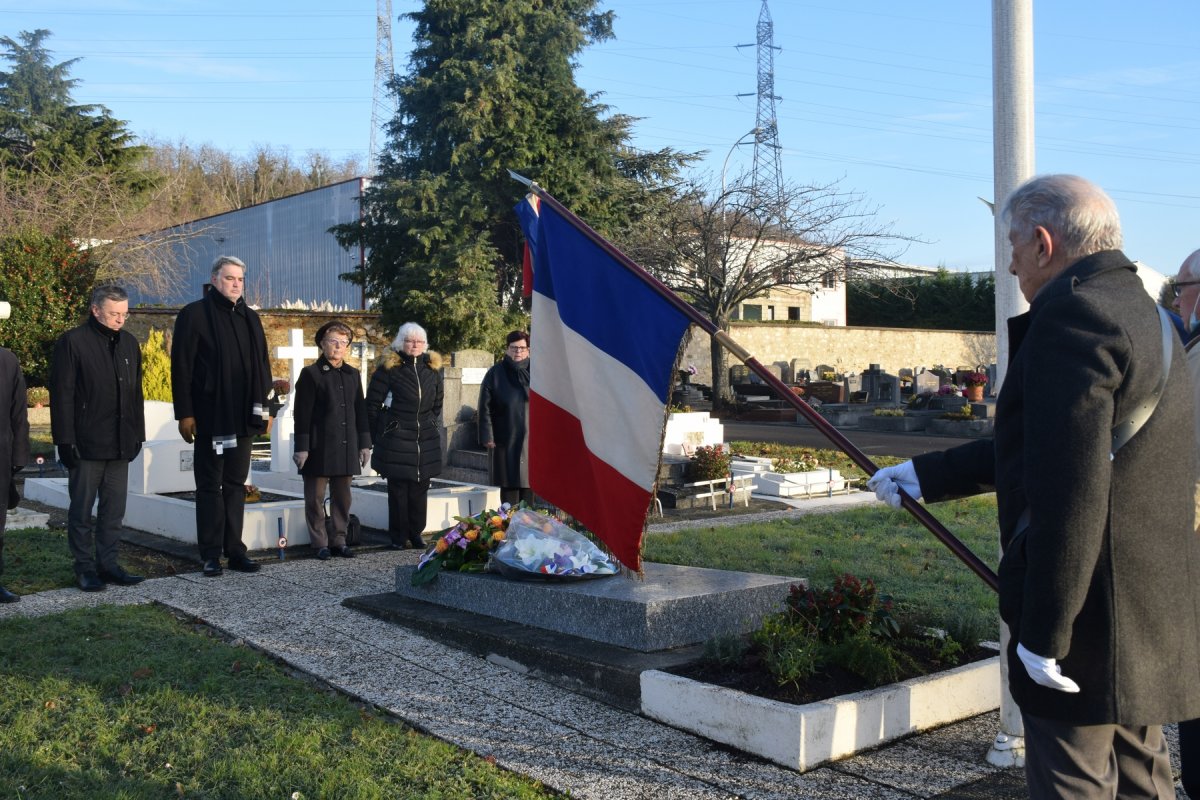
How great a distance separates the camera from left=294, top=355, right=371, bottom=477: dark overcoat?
8523mm

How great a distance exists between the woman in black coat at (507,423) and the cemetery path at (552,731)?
289 centimetres

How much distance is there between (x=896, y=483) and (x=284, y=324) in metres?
26.0

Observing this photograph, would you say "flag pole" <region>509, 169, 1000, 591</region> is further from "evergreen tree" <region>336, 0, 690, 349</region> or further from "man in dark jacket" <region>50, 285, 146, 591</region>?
"evergreen tree" <region>336, 0, 690, 349</region>

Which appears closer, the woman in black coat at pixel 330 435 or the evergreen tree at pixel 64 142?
the woman in black coat at pixel 330 435

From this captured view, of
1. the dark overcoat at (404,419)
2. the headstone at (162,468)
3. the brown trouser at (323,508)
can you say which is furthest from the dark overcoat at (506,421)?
the headstone at (162,468)

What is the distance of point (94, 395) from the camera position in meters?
7.37

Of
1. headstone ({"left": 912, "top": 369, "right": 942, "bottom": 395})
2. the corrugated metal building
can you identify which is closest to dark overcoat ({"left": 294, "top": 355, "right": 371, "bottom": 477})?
headstone ({"left": 912, "top": 369, "right": 942, "bottom": 395})

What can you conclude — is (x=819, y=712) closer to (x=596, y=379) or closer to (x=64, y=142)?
(x=596, y=379)

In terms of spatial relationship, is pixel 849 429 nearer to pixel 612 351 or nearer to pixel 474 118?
pixel 474 118

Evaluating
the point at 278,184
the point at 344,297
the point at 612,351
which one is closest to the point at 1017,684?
the point at 612,351

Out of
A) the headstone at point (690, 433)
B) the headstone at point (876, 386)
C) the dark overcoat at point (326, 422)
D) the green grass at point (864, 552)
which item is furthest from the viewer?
the headstone at point (876, 386)

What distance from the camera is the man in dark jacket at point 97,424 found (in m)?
7.28

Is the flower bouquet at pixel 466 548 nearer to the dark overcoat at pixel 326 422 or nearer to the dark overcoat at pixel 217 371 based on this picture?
the dark overcoat at pixel 217 371

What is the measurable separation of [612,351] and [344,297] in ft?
112
